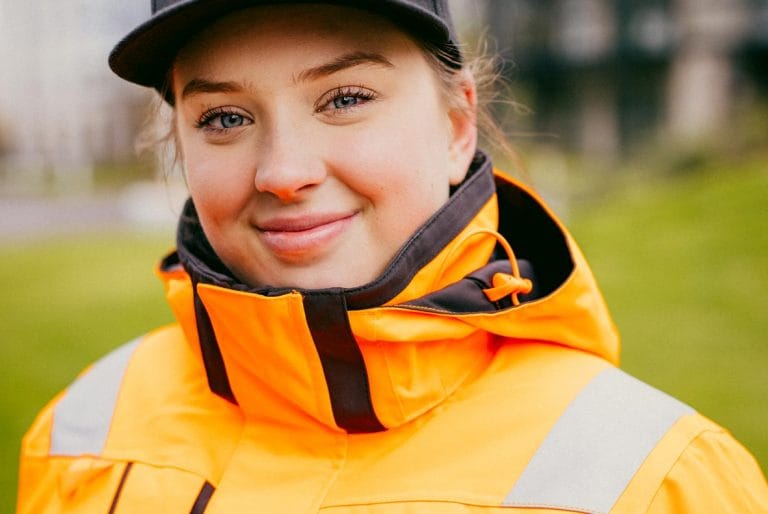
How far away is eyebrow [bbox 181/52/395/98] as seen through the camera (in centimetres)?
146

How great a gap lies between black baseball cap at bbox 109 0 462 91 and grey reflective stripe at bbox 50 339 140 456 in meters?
0.75

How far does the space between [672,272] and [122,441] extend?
5821mm

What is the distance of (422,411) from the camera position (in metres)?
1.54

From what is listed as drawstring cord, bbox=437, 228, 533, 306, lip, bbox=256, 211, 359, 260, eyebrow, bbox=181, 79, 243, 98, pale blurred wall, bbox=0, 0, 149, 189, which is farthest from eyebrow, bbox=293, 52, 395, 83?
pale blurred wall, bbox=0, 0, 149, 189

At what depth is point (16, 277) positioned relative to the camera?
31.0 feet

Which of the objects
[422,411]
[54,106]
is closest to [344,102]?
[422,411]

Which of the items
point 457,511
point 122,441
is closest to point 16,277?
point 122,441

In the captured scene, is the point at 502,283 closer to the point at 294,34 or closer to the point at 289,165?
the point at 289,165

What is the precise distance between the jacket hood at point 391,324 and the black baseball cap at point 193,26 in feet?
1.00

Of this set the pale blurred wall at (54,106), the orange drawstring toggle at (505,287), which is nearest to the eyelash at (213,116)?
the orange drawstring toggle at (505,287)

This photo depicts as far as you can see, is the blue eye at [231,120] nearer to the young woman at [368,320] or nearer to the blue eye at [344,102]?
the young woman at [368,320]

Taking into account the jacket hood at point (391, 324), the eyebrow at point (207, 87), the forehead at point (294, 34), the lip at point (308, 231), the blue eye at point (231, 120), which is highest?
the forehead at point (294, 34)

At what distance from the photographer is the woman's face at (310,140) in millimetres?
1460

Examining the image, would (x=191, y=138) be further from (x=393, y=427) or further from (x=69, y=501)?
(x=69, y=501)
